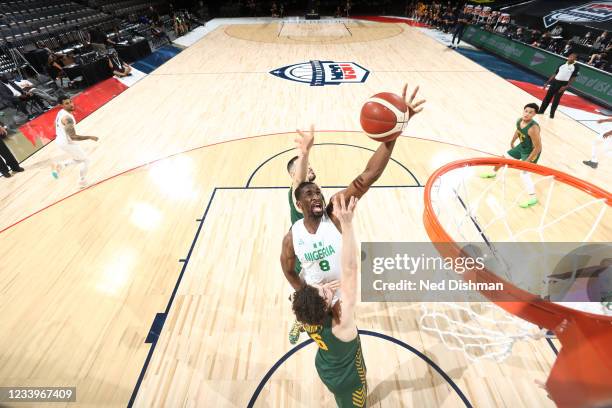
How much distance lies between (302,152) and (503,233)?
3.69m

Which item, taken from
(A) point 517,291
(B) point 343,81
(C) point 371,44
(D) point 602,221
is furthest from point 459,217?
(C) point 371,44

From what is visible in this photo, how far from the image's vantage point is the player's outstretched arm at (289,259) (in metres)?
2.72

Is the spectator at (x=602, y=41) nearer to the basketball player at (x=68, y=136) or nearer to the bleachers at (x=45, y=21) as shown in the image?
the basketball player at (x=68, y=136)

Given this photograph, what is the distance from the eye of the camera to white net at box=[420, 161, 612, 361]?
326 cm

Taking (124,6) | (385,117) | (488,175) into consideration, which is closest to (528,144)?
(488,175)

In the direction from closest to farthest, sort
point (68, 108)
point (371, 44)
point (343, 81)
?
point (68, 108) < point (343, 81) < point (371, 44)

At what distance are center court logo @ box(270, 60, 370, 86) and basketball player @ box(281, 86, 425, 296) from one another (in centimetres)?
930

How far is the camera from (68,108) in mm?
5414

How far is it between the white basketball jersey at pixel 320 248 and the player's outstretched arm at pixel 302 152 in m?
0.54

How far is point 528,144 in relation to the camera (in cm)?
527

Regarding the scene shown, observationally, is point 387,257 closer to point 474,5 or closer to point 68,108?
point 68,108

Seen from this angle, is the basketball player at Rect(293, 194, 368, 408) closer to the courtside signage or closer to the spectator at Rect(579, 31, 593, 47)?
the spectator at Rect(579, 31, 593, 47)

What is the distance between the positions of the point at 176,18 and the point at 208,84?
10397mm

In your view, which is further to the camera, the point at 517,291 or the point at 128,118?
the point at 128,118
